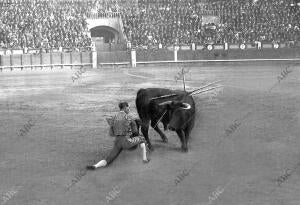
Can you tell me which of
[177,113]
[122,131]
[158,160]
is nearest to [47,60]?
[177,113]

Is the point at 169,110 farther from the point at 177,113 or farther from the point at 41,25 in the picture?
the point at 41,25

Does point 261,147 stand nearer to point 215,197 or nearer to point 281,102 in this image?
point 215,197

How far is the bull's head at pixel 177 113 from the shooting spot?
27.2 feet

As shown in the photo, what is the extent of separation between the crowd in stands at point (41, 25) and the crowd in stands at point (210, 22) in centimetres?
400

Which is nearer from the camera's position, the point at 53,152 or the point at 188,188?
the point at 188,188

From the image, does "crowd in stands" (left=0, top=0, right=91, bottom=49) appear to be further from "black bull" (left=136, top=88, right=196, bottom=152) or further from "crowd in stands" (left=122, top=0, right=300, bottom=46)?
"black bull" (left=136, top=88, right=196, bottom=152)

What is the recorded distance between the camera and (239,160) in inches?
309

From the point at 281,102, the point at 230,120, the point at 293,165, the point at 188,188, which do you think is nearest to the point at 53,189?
the point at 188,188

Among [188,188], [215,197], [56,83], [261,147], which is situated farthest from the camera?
[56,83]

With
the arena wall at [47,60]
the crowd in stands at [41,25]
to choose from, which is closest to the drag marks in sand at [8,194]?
the arena wall at [47,60]

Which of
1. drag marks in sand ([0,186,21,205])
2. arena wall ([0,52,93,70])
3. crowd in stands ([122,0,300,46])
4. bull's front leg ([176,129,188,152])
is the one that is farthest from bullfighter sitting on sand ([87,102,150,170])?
crowd in stands ([122,0,300,46])

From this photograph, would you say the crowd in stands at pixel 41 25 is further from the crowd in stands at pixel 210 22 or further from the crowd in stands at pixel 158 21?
the crowd in stands at pixel 210 22

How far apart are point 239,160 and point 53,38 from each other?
1231 inches

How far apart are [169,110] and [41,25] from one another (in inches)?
1248
